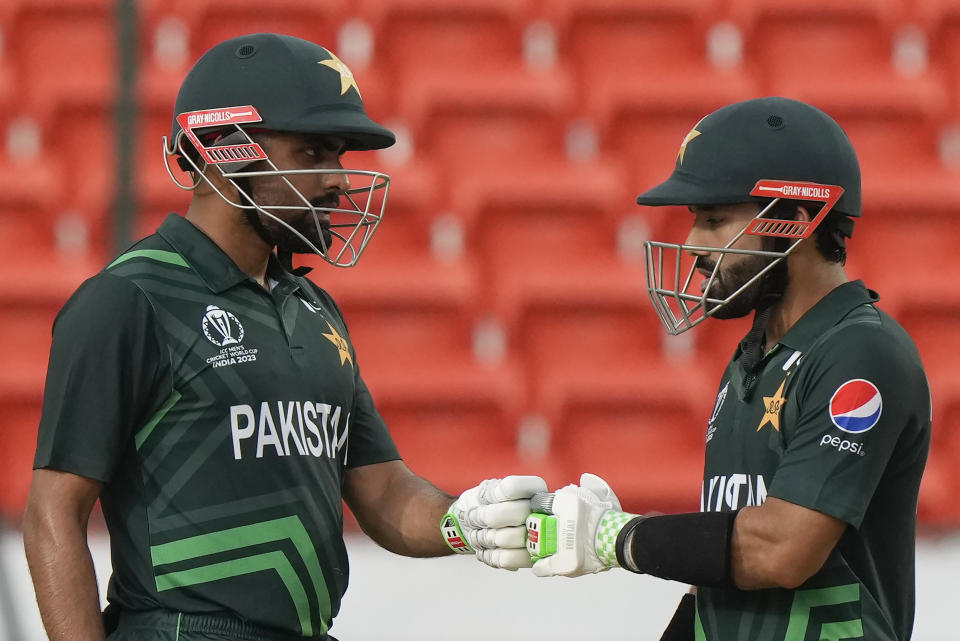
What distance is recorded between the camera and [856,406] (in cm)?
154

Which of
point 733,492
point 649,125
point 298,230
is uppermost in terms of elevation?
point 649,125

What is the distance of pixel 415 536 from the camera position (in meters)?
2.03

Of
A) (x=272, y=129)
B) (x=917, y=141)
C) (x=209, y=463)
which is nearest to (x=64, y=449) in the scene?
(x=209, y=463)

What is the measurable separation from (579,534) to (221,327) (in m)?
0.58

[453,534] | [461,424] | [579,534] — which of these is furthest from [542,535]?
[461,424]

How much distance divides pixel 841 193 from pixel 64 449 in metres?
1.10

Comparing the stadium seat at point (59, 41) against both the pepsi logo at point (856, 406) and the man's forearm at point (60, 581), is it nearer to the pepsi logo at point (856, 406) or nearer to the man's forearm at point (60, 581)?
the man's forearm at point (60, 581)

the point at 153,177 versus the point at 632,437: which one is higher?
the point at 153,177

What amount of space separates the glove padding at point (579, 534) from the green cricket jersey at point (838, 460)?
0.16 meters

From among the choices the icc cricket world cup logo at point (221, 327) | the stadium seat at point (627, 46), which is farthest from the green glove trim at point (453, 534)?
the stadium seat at point (627, 46)

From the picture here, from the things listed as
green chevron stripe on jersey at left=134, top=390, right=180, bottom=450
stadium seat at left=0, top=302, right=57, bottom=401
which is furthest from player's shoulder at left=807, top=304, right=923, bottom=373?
stadium seat at left=0, top=302, right=57, bottom=401

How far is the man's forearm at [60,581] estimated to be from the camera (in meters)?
1.54

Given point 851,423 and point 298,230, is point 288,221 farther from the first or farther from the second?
point 851,423

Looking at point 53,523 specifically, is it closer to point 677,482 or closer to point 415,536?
point 415,536
